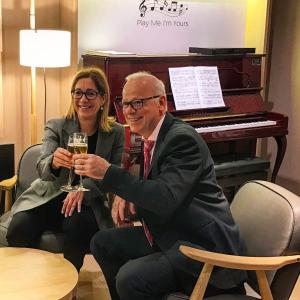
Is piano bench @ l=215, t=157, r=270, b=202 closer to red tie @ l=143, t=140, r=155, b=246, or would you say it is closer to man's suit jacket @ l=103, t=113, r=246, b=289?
red tie @ l=143, t=140, r=155, b=246

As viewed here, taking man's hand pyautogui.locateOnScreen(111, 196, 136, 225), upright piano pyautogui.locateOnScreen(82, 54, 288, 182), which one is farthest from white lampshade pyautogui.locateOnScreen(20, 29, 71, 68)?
man's hand pyautogui.locateOnScreen(111, 196, 136, 225)

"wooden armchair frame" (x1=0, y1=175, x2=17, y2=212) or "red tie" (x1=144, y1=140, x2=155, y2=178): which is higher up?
"red tie" (x1=144, y1=140, x2=155, y2=178)

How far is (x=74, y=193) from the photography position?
2.57m

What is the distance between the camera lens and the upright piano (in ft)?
Answer: 12.1

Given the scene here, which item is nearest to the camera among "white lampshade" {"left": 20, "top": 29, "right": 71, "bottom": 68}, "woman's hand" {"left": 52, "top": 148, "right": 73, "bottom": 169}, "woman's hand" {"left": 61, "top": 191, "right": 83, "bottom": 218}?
"woman's hand" {"left": 52, "top": 148, "right": 73, "bottom": 169}

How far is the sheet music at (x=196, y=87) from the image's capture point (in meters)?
3.98

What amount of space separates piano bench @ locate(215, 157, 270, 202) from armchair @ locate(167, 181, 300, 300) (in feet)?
5.37

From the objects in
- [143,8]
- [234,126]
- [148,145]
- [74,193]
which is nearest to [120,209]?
[74,193]

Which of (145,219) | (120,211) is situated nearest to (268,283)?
(145,219)

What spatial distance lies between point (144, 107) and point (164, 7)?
2319mm

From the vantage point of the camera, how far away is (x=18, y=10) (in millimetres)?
3727

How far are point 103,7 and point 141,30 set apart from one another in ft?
1.26

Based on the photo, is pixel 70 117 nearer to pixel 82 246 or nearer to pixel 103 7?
pixel 82 246

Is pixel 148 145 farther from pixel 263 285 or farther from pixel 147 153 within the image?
pixel 263 285
